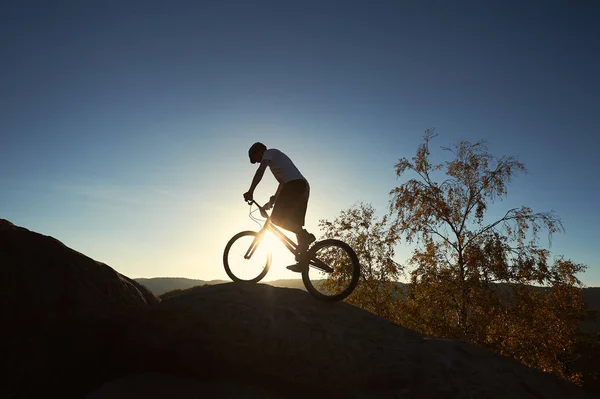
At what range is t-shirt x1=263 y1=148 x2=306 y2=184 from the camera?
7062 mm

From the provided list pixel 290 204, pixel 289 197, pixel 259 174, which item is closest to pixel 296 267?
pixel 290 204

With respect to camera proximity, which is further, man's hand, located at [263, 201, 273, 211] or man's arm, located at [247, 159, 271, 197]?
man's hand, located at [263, 201, 273, 211]

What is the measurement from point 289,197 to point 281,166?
0.66 meters

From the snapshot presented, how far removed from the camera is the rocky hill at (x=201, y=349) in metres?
5.87

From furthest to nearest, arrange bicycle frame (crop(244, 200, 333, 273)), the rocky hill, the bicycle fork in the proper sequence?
1. the bicycle fork
2. bicycle frame (crop(244, 200, 333, 273))
3. the rocky hill

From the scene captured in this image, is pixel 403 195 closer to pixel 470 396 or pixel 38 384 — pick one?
pixel 470 396

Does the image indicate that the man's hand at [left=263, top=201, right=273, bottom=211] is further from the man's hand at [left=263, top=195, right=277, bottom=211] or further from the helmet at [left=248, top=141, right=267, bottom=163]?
the helmet at [left=248, top=141, right=267, bottom=163]

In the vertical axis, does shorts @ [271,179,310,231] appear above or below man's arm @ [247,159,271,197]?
below

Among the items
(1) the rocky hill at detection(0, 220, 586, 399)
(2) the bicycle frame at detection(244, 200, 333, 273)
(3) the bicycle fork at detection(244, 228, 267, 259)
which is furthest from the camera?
(3) the bicycle fork at detection(244, 228, 267, 259)

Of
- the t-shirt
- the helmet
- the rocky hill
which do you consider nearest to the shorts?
the t-shirt

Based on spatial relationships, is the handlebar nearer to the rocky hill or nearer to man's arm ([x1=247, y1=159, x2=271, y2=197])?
man's arm ([x1=247, y1=159, x2=271, y2=197])

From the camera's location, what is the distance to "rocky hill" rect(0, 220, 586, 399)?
5.87m

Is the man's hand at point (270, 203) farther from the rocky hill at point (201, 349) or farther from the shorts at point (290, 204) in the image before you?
the rocky hill at point (201, 349)

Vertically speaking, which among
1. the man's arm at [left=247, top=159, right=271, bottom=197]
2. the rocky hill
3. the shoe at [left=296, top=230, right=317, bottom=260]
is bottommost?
the rocky hill
